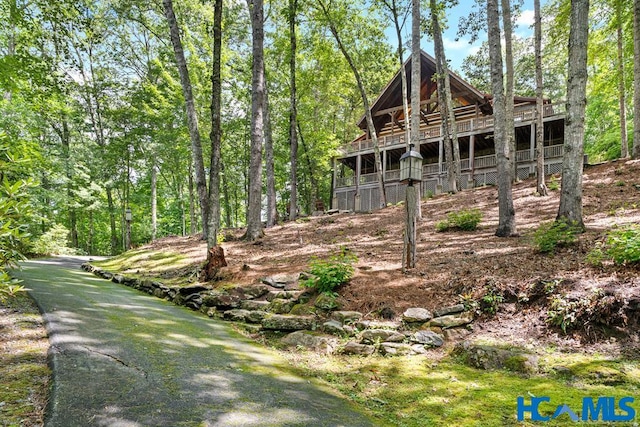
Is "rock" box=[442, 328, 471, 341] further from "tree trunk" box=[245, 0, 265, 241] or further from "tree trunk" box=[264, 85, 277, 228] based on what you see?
"tree trunk" box=[264, 85, 277, 228]

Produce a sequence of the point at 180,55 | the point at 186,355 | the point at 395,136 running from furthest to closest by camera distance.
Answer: the point at 395,136 → the point at 180,55 → the point at 186,355

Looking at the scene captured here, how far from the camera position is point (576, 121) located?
21.5ft

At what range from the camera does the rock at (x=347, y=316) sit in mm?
5152

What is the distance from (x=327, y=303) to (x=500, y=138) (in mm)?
6099

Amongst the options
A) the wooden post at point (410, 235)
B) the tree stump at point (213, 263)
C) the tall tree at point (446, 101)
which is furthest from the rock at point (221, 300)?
the tall tree at point (446, 101)

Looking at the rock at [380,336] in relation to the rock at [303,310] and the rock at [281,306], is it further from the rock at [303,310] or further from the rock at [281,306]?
the rock at [281,306]

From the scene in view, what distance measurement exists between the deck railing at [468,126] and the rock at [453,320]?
18493mm

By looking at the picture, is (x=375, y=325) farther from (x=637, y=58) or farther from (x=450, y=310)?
(x=637, y=58)

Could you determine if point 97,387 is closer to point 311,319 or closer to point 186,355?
point 186,355

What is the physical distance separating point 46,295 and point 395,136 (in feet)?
69.9

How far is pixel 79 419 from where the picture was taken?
2.23 metres

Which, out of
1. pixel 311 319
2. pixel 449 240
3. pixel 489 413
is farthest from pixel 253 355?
pixel 449 240

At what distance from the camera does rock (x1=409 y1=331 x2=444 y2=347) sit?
437 centimetres

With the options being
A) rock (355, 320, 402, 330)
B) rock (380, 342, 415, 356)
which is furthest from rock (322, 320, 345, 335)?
rock (380, 342, 415, 356)
